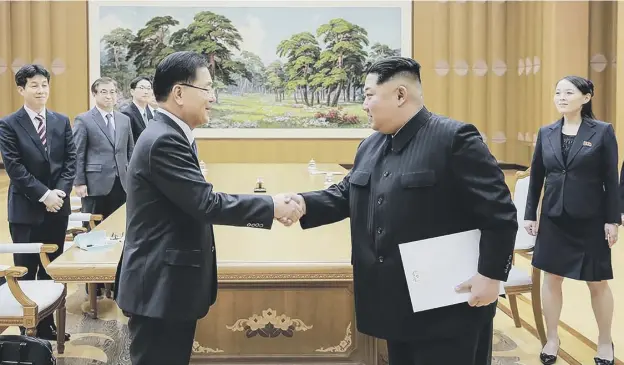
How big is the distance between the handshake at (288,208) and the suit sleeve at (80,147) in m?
3.19

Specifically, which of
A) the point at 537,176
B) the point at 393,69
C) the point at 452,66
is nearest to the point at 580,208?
the point at 537,176

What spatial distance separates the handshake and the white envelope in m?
0.51

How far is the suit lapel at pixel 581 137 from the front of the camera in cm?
354

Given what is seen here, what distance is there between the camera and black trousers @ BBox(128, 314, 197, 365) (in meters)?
2.15

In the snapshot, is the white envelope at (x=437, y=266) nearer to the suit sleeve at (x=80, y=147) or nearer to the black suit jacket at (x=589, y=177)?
the black suit jacket at (x=589, y=177)

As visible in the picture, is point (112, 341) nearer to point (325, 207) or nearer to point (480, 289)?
point (325, 207)

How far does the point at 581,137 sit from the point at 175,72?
7.44 ft

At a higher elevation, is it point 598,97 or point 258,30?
point 258,30

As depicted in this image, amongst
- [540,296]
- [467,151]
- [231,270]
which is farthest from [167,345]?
[540,296]

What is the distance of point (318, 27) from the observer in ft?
37.0

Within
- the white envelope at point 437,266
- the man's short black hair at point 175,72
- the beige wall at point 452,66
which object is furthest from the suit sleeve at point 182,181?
the beige wall at point 452,66

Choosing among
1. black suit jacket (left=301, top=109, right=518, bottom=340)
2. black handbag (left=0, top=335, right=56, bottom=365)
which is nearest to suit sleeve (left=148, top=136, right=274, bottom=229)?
black suit jacket (left=301, top=109, right=518, bottom=340)

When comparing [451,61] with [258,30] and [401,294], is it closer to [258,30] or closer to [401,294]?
[258,30]

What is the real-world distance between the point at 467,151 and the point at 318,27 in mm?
9675
